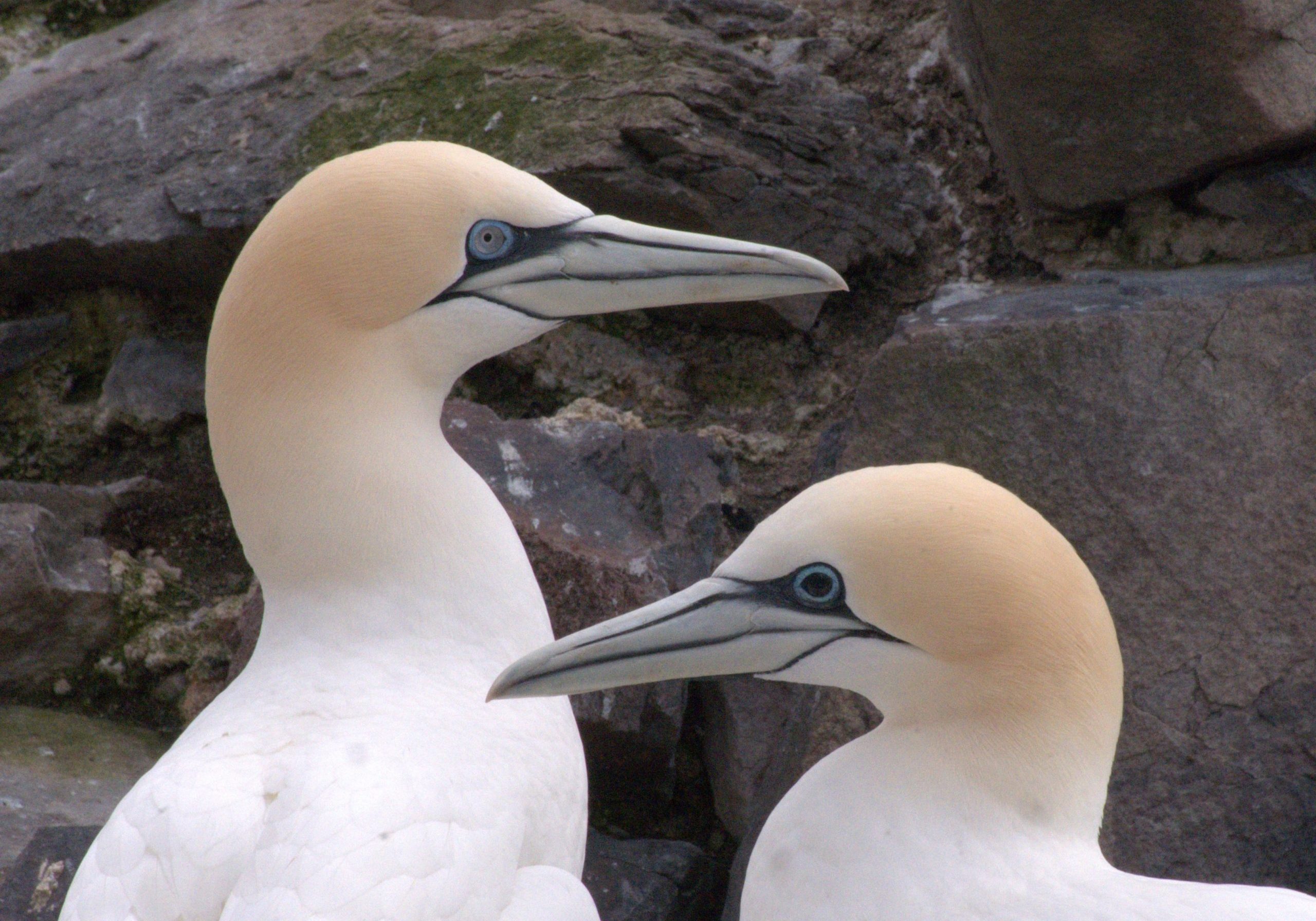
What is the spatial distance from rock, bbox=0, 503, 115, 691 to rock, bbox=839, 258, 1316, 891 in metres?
2.06

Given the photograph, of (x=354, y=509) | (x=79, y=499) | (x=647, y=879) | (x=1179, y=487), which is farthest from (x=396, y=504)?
(x=79, y=499)

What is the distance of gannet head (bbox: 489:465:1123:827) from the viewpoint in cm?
208

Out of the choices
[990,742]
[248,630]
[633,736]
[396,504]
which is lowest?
[633,736]

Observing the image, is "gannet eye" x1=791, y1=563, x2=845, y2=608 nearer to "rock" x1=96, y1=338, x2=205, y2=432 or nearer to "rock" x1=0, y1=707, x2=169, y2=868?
"rock" x1=0, y1=707, x2=169, y2=868

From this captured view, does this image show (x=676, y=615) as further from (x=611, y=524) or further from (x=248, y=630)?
(x=248, y=630)

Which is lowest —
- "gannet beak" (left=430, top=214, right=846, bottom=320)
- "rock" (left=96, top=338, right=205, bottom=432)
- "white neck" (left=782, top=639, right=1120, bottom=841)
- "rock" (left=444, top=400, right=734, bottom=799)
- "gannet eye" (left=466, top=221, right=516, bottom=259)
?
"rock" (left=444, top=400, right=734, bottom=799)

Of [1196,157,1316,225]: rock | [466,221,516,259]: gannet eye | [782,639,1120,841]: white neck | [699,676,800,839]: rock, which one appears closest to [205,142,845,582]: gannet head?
[466,221,516,259]: gannet eye

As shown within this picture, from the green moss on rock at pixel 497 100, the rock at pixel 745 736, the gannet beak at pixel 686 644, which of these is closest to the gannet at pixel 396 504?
the gannet beak at pixel 686 644

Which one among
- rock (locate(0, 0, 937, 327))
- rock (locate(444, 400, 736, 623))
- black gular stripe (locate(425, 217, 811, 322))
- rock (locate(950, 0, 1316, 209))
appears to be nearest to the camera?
black gular stripe (locate(425, 217, 811, 322))

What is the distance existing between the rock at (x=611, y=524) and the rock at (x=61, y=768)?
116cm

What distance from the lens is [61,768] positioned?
371 cm

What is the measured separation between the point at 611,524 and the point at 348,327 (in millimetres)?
1151

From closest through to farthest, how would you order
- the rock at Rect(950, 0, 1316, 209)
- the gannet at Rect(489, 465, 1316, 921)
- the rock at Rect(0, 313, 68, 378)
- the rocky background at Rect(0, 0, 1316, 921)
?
1. the gannet at Rect(489, 465, 1316, 921)
2. the rocky background at Rect(0, 0, 1316, 921)
3. the rock at Rect(950, 0, 1316, 209)
4. the rock at Rect(0, 313, 68, 378)

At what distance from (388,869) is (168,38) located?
3793 mm
